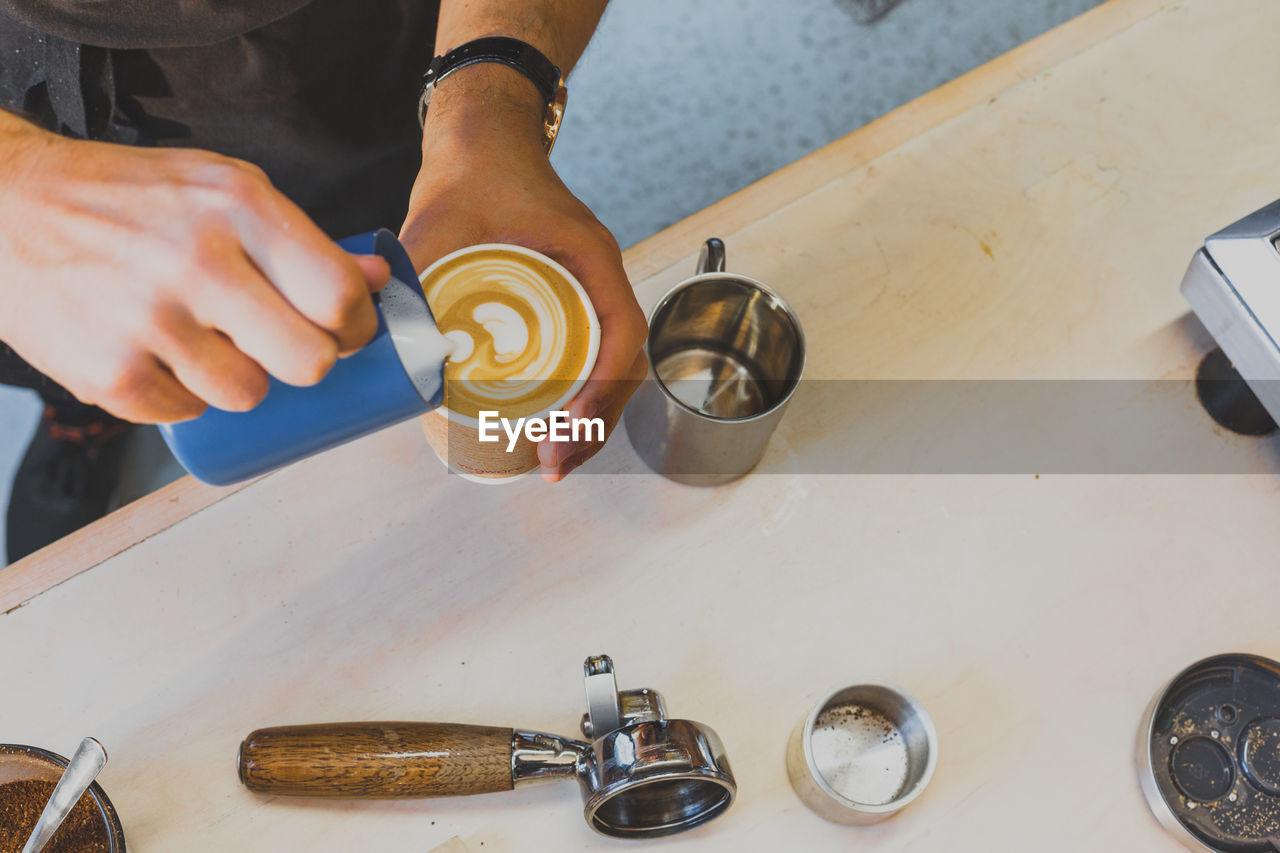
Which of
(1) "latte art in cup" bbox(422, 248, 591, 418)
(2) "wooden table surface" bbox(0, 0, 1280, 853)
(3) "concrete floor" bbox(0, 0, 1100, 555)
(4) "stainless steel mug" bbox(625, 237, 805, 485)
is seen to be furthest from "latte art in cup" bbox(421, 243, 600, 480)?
(3) "concrete floor" bbox(0, 0, 1100, 555)

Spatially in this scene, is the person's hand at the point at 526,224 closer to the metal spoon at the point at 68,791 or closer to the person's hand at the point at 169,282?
the person's hand at the point at 169,282

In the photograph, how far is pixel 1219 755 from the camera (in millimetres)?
847

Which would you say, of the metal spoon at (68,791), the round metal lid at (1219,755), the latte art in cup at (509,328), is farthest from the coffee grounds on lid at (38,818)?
the round metal lid at (1219,755)

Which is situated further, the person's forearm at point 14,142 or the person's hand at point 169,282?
the person's forearm at point 14,142

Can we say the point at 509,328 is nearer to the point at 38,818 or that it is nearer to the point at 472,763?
the point at 472,763

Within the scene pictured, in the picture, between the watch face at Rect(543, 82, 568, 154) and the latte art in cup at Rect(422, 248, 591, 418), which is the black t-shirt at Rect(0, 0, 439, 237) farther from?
the latte art in cup at Rect(422, 248, 591, 418)

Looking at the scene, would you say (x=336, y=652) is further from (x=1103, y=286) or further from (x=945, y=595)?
(x=1103, y=286)

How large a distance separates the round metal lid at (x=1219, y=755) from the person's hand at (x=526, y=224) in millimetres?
585

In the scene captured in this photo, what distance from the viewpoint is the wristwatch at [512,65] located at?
923 mm

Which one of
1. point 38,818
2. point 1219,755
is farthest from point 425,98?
point 1219,755

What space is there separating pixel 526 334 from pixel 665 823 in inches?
16.7

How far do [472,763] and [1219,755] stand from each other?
68 cm

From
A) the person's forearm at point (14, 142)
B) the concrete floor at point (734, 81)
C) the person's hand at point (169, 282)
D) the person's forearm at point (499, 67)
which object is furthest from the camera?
the concrete floor at point (734, 81)

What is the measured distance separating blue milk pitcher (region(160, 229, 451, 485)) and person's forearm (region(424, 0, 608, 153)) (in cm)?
33
